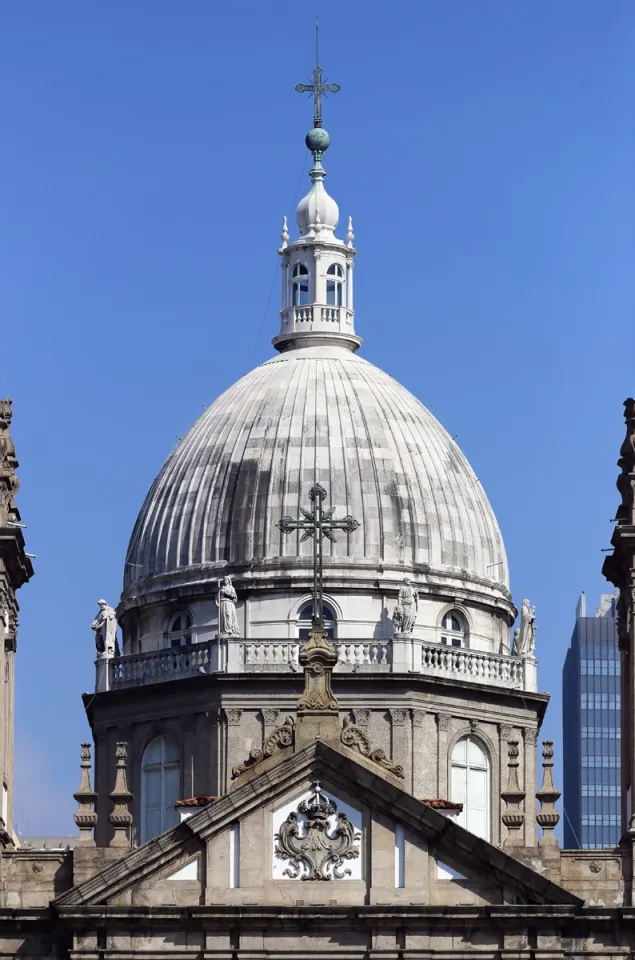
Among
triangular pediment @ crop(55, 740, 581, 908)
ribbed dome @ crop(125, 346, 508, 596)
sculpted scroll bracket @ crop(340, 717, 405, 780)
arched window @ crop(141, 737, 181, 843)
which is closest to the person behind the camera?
triangular pediment @ crop(55, 740, 581, 908)

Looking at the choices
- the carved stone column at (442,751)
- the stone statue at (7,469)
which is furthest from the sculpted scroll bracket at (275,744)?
the carved stone column at (442,751)

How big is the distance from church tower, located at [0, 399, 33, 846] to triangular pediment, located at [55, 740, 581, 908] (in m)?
4.47

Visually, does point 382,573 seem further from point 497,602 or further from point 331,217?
point 331,217

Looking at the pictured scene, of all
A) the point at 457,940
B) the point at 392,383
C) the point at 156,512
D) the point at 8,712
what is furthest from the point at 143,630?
the point at 457,940

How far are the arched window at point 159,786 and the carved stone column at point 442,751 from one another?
6.87m

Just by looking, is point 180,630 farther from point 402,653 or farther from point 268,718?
point 402,653

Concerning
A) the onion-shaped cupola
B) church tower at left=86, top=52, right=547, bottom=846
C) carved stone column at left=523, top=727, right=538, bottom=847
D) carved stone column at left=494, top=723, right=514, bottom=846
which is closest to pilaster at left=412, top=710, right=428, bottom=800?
church tower at left=86, top=52, right=547, bottom=846

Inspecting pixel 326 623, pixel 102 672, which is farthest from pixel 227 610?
pixel 102 672

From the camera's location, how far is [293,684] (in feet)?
338

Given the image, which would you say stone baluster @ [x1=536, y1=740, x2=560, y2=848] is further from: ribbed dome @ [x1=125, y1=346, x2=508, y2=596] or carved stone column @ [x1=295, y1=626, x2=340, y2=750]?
ribbed dome @ [x1=125, y1=346, x2=508, y2=596]

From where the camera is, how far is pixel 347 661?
104 meters

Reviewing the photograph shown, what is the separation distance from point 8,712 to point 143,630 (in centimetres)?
1824

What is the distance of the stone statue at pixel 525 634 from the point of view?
10706cm

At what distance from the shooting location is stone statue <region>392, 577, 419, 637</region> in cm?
10450
